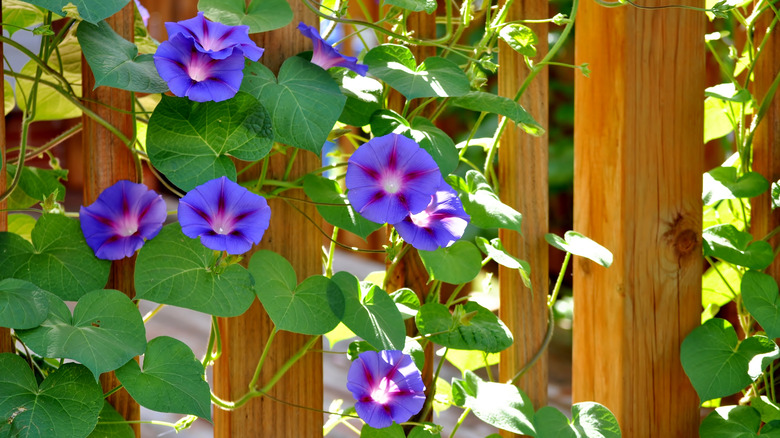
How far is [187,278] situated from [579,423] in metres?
0.61

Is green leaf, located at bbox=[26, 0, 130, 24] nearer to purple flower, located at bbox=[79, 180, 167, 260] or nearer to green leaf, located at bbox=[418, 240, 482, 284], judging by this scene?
purple flower, located at bbox=[79, 180, 167, 260]

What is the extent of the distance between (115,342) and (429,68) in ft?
1.68

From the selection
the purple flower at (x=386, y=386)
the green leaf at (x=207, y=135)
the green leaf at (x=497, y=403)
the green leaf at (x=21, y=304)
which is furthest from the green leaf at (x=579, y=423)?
the green leaf at (x=21, y=304)

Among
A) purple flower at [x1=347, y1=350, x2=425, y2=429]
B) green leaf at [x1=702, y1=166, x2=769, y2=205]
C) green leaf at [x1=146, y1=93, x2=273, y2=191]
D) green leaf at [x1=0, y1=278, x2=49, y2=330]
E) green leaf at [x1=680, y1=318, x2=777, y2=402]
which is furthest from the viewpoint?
green leaf at [x1=702, y1=166, x2=769, y2=205]

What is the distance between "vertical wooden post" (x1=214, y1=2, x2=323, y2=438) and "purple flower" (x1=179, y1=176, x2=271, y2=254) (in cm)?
19

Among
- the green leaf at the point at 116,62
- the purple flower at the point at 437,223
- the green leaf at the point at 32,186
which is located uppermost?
the green leaf at the point at 116,62

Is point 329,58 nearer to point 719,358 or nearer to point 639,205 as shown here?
point 639,205

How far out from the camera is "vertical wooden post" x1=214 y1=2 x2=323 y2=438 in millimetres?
1049

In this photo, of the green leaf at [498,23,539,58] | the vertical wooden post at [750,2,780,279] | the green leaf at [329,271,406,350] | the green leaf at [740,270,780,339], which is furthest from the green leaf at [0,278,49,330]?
the vertical wooden post at [750,2,780,279]

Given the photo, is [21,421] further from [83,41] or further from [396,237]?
[396,237]

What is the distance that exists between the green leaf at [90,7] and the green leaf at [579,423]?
764 millimetres

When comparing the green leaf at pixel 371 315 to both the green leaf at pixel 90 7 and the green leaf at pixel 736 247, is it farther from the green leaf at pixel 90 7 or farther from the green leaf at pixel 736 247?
the green leaf at pixel 736 247

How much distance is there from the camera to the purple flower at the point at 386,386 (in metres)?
0.98

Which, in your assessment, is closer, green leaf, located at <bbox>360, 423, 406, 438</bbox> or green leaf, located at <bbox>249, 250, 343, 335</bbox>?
green leaf, located at <bbox>249, 250, 343, 335</bbox>
